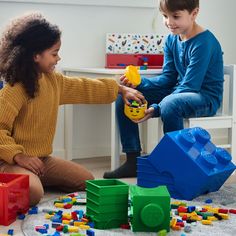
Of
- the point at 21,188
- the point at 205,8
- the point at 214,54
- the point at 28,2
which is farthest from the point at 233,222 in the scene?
the point at 205,8

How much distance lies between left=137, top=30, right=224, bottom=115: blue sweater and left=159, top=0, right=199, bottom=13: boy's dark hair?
4.7 inches

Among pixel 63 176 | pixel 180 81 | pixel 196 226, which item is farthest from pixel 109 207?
pixel 180 81

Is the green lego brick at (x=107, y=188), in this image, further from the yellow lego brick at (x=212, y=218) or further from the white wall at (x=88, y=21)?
the white wall at (x=88, y=21)

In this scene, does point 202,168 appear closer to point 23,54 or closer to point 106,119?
point 23,54

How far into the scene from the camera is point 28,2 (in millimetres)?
2547

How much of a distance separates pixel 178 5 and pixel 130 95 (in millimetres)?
411

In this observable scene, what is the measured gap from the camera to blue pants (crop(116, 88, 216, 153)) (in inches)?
83.0

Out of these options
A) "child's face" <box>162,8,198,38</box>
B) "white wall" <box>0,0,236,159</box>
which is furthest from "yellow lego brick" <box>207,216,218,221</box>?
"white wall" <box>0,0,236,159</box>

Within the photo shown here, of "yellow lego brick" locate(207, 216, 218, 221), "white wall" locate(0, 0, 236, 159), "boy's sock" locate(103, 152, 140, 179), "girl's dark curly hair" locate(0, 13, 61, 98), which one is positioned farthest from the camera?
"white wall" locate(0, 0, 236, 159)

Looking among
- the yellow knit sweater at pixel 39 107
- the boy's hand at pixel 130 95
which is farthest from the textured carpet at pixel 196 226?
the boy's hand at pixel 130 95

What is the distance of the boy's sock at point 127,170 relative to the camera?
2.27m

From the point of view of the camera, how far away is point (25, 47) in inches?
78.0

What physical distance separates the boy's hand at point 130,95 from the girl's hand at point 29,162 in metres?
0.45

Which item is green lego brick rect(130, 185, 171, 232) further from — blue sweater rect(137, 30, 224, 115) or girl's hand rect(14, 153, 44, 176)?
blue sweater rect(137, 30, 224, 115)
